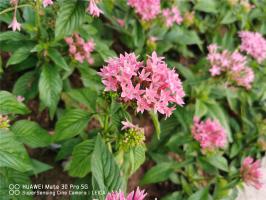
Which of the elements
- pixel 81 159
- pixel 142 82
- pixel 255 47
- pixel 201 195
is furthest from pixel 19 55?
pixel 255 47

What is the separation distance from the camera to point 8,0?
1845 millimetres

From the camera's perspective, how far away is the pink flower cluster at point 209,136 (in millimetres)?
2340

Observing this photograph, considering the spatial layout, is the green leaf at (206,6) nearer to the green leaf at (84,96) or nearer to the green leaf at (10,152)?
the green leaf at (84,96)

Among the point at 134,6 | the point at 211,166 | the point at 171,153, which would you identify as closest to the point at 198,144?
the point at 211,166

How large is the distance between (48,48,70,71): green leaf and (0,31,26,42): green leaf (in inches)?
6.9

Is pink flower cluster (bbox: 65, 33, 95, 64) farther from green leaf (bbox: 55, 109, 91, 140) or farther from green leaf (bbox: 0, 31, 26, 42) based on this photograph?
green leaf (bbox: 55, 109, 91, 140)

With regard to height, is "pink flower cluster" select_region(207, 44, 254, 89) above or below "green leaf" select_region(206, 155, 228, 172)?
above

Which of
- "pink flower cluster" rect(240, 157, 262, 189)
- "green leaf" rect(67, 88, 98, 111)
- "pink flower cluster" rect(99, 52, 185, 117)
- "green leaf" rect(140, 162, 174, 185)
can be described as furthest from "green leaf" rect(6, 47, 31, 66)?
"pink flower cluster" rect(240, 157, 262, 189)

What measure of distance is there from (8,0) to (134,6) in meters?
0.94

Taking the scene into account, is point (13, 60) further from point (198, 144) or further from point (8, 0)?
point (198, 144)

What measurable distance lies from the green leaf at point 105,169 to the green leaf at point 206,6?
7.03 ft

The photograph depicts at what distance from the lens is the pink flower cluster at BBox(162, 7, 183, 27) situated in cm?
283

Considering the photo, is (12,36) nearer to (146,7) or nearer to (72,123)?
(72,123)

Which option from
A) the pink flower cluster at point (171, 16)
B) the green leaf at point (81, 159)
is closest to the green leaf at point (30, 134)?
the green leaf at point (81, 159)
